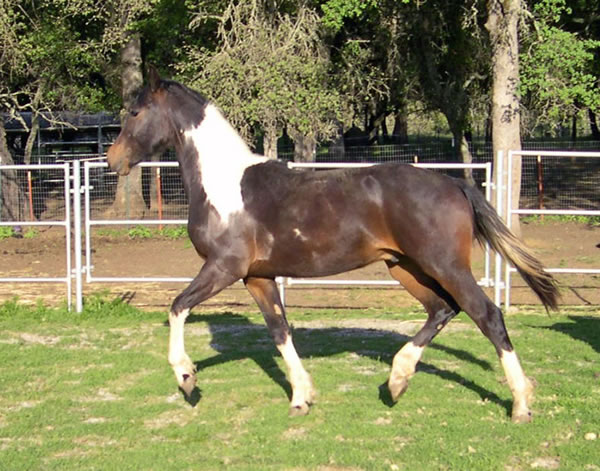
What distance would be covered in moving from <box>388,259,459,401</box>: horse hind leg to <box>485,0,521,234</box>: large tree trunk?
331 inches

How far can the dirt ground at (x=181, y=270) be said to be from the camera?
33.6 ft

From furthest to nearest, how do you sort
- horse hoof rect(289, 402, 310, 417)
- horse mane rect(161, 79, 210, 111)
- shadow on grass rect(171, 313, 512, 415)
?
shadow on grass rect(171, 313, 512, 415)
horse mane rect(161, 79, 210, 111)
horse hoof rect(289, 402, 310, 417)

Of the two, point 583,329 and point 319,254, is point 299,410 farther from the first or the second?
point 583,329

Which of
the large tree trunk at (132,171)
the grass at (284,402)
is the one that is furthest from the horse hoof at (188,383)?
the large tree trunk at (132,171)

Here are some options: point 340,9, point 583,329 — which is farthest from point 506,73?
point 583,329

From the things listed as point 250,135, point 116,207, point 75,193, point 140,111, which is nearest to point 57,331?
point 75,193

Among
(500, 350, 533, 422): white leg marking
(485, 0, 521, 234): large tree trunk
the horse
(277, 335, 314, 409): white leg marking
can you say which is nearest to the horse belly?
the horse

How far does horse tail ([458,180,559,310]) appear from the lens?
209 inches

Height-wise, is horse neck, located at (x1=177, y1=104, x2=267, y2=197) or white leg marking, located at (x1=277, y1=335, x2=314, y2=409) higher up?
horse neck, located at (x1=177, y1=104, x2=267, y2=197)

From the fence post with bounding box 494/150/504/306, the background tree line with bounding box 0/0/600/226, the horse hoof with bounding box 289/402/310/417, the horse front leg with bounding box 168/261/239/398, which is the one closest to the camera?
the horse hoof with bounding box 289/402/310/417

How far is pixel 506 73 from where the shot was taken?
13.9 metres

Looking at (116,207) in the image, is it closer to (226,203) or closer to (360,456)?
(226,203)

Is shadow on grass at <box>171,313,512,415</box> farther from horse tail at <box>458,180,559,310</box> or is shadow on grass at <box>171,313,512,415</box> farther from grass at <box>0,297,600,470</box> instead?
horse tail at <box>458,180,559,310</box>

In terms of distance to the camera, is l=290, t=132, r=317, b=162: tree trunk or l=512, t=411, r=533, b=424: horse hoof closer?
l=512, t=411, r=533, b=424: horse hoof
